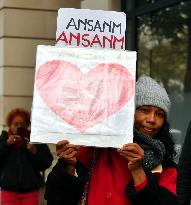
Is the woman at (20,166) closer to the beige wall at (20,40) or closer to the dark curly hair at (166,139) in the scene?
the beige wall at (20,40)

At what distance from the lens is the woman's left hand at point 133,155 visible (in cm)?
298

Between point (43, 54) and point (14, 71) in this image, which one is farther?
point (14, 71)

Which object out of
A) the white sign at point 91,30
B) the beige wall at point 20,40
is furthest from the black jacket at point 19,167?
the white sign at point 91,30

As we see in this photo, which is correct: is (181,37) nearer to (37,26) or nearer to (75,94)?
(37,26)

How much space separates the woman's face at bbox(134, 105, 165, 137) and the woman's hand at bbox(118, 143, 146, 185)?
188 mm

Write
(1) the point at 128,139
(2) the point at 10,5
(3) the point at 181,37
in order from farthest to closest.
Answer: (2) the point at 10,5, (3) the point at 181,37, (1) the point at 128,139

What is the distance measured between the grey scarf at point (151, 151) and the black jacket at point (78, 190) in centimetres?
7

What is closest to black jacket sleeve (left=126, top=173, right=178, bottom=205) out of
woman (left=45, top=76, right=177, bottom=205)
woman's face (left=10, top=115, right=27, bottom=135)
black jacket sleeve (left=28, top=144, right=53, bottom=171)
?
woman (left=45, top=76, right=177, bottom=205)

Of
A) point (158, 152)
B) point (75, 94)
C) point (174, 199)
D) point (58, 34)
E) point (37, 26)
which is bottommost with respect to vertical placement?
point (174, 199)

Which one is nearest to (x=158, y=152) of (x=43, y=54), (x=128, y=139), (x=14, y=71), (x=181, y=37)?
(x=128, y=139)

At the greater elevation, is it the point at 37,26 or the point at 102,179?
the point at 37,26

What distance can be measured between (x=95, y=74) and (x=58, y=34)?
1.13 feet

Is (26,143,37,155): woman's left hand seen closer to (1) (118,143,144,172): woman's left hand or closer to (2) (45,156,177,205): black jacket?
(2) (45,156,177,205): black jacket

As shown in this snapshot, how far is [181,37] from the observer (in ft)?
23.9
